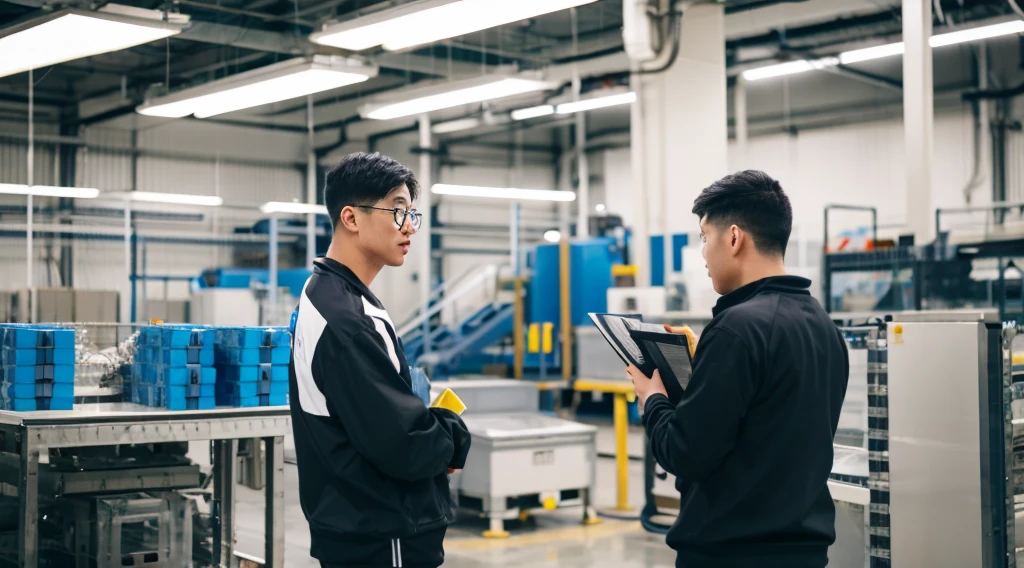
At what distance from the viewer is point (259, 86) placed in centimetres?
741

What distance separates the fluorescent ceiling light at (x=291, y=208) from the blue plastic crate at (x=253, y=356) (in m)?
3.82

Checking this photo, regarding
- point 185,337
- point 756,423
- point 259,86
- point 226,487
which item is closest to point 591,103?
point 259,86

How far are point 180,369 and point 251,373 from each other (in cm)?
30

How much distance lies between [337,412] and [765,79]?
49.5ft

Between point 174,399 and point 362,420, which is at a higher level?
point 362,420

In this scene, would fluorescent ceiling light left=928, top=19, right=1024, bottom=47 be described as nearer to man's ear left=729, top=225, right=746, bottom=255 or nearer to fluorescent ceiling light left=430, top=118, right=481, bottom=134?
fluorescent ceiling light left=430, top=118, right=481, bottom=134

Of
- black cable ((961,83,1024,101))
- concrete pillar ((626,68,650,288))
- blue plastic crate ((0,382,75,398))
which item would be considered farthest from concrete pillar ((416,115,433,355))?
blue plastic crate ((0,382,75,398))

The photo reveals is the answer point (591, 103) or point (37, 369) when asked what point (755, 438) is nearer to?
point (37, 369)

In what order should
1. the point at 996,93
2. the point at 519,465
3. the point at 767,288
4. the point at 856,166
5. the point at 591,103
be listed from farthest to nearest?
the point at 856,166 < the point at 996,93 < the point at 591,103 < the point at 519,465 < the point at 767,288

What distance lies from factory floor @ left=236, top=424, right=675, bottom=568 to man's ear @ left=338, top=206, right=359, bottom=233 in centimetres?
366

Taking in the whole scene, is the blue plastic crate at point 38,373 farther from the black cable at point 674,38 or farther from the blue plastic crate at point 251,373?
the black cable at point 674,38

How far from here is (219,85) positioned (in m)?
7.20

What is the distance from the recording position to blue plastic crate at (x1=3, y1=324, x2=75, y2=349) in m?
3.79

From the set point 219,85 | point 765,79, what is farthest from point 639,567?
point 765,79
